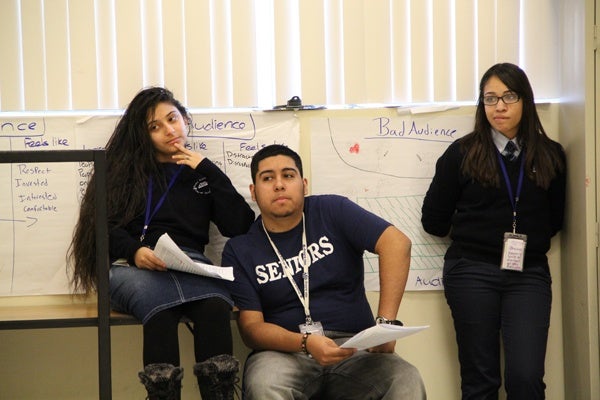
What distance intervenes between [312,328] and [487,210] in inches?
37.2

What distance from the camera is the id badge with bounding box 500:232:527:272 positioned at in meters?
3.05

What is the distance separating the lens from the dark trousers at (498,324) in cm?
299

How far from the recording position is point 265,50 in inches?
130

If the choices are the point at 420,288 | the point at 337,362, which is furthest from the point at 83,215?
the point at 420,288

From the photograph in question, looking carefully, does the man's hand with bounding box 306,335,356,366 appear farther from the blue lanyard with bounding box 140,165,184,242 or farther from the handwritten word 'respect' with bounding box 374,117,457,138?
the handwritten word 'respect' with bounding box 374,117,457,138

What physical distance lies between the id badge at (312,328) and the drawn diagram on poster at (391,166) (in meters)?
0.73


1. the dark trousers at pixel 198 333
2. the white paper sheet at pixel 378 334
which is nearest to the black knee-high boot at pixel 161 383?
the dark trousers at pixel 198 333

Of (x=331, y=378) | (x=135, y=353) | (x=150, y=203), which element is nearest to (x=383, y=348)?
(x=331, y=378)

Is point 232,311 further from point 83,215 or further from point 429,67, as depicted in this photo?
point 429,67

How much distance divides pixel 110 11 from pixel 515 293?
80.1 inches

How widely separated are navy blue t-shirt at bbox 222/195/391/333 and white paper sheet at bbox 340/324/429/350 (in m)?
0.37

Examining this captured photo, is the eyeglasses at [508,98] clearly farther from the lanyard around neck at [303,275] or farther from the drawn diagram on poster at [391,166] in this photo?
the lanyard around neck at [303,275]

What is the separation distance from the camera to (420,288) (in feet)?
11.0

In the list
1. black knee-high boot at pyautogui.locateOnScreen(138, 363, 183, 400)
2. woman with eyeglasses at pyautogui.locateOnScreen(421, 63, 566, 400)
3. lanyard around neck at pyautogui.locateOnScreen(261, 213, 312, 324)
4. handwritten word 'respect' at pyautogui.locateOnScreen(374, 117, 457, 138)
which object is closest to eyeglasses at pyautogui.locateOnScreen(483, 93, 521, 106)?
woman with eyeglasses at pyautogui.locateOnScreen(421, 63, 566, 400)
